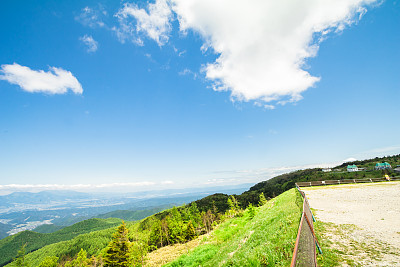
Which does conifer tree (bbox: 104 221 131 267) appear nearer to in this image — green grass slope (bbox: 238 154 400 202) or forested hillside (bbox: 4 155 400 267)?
forested hillside (bbox: 4 155 400 267)

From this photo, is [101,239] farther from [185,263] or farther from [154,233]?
[185,263]

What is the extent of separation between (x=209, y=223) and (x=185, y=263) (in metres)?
68.1

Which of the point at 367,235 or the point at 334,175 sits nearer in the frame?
the point at 367,235

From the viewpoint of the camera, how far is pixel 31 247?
197 m

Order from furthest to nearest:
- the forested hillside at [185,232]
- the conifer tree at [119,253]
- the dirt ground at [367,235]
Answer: the conifer tree at [119,253]
the forested hillside at [185,232]
the dirt ground at [367,235]

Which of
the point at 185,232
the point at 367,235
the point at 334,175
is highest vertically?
the point at 367,235

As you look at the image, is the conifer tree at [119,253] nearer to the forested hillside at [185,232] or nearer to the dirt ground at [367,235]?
the forested hillside at [185,232]

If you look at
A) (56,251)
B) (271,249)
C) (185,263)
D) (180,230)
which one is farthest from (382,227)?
(56,251)

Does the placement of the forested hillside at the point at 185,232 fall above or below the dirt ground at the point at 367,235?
below

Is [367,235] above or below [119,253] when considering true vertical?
above

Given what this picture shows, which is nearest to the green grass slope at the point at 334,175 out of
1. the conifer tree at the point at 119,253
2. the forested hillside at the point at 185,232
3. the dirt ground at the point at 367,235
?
the forested hillside at the point at 185,232

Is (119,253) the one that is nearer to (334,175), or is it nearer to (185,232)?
(185,232)

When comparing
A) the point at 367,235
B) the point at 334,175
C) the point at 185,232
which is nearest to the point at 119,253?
the point at 185,232

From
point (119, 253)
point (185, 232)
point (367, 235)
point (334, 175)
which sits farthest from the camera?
point (334, 175)
